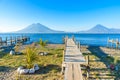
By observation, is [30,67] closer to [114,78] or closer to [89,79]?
[89,79]

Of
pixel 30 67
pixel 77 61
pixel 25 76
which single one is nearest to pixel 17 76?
pixel 25 76

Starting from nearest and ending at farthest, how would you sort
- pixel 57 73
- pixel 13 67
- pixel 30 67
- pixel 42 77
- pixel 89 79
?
pixel 89 79 → pixel 42 77 → pixel 57 73 → pixel 30 67 → pixel 13 67

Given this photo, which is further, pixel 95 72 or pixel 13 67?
pixel 13 67

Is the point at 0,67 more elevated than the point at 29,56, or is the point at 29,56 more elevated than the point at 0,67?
the point at 29,56

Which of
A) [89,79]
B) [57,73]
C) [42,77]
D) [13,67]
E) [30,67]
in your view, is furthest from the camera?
[13,67]

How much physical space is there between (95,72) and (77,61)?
65.2 inches

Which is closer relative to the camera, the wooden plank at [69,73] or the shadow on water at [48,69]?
the wooden plank at [69,73]

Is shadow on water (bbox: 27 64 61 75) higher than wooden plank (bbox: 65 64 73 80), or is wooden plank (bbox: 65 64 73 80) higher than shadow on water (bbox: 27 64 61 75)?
wooden plank (bbox: 65 64 73 80)

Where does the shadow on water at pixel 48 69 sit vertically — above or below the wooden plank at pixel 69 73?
below

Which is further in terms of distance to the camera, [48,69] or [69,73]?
[48,69]

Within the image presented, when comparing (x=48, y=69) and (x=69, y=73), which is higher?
(x=69, y=73)

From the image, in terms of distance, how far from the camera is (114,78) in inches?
444

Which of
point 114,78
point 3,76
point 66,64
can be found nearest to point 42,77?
point 66,64

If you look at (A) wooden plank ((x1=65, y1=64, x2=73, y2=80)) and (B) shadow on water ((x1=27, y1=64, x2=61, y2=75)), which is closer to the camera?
(A) wooden plank ((x1=65, y1=64, x2=73, y2=80))
